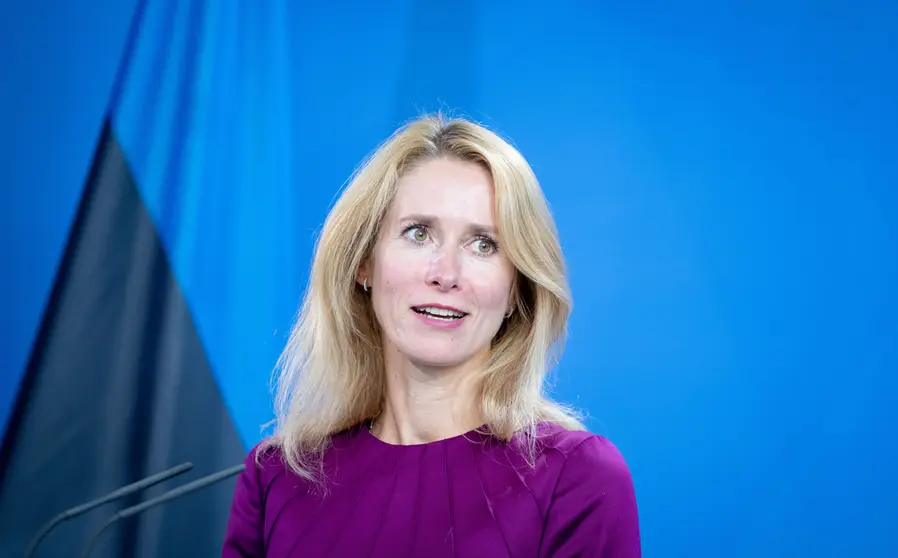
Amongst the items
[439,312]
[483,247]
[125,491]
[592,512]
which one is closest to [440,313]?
[439,312]

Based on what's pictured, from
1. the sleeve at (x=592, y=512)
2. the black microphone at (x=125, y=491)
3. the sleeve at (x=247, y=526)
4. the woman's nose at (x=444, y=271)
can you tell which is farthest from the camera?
the black microphone at (x=125, y=491)

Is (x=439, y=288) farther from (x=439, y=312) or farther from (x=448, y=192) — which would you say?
(x=448, y=192)

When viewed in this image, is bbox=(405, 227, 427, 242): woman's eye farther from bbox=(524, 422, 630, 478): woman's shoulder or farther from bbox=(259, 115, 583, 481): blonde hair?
bbox=(524, 422, 630, 478): woman's shoulder

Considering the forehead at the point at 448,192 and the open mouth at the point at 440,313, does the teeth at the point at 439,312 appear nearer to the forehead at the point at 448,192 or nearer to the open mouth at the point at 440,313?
the open mouth at the point at 440,313

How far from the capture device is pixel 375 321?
158cm

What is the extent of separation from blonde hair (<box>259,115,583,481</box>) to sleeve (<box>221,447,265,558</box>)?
9cm

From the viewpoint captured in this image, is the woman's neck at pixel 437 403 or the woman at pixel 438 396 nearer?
the woman at pixel 438 396

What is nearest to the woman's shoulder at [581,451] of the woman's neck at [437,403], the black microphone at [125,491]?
the woman's neck at [437,403]

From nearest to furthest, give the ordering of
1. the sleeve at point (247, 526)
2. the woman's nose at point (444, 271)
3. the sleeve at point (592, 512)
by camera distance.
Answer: the sleeve at point (592, 512) → the woman's nose at point (444, 271) → the sleeve at point (247, 526)

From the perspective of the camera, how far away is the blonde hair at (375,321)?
1373mm

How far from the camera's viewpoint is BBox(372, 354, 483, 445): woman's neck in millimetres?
1408

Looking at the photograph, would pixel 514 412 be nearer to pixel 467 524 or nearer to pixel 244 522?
pixel 467 524

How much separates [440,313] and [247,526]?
524 millimetres

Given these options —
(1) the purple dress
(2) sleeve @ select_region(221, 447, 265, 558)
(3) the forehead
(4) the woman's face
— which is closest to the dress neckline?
(1) the purple dress
